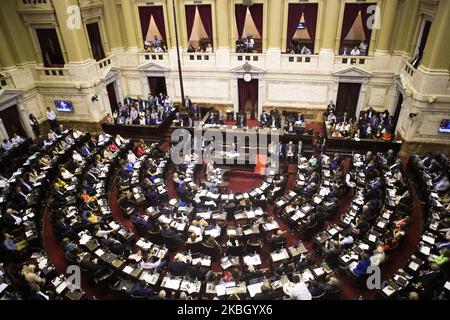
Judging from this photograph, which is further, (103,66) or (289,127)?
(103,66)

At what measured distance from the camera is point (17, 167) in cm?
1545

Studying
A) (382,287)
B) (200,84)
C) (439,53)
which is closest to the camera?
(382,287)

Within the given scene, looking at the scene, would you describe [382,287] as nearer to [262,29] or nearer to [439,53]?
[439,53]

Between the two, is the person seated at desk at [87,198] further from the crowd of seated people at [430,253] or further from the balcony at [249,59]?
the balcony at [249,59]

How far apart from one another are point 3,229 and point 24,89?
10038 millimetres

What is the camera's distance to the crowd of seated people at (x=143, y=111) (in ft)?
64.0

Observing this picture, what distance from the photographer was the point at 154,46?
21.6m

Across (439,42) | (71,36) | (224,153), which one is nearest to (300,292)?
(224,153)

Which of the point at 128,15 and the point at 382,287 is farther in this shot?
the point at 128,15

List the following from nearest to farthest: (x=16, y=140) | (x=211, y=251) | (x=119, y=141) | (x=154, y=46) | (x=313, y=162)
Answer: (x=211, y=251) → (x=313, y=162) → (x=16, y=140) → (x=119, y=141) → (x=154, y=46)

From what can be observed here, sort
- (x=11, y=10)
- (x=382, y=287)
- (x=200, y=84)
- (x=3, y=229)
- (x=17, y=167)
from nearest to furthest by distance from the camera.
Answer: (x=382, y=287) → (x=3, y=229) → (x=17, y=167) → (x=11, y=10) → (x=200, y=84)

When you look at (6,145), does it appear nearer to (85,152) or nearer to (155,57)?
(85,152)

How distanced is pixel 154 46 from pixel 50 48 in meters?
6.36
